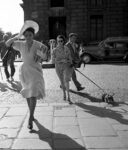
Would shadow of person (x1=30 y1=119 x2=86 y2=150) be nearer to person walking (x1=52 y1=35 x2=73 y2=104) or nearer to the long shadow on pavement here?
person walking (x1=52 y1=35 x2=73 y2=104)

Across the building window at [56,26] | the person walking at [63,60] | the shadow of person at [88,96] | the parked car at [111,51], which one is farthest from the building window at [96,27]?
the person walking at [63,60]

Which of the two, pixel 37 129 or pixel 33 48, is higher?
pixel 33 48

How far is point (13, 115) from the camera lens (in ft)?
21.5

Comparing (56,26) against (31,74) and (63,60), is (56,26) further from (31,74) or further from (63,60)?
(31,74)

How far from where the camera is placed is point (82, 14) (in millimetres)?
29000

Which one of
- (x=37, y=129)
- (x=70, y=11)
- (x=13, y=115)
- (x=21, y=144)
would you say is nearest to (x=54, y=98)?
(x=13, y=115)

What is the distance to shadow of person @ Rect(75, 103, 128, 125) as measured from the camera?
6176 mm

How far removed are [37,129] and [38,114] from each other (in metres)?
1.05

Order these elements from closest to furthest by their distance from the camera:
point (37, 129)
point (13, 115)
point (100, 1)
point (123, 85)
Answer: point (37, 129)
point (13, 115)
point (123, 85)
point (100, 1)

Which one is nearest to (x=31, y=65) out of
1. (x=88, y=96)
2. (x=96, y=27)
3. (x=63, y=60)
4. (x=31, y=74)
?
(x=31, y=74)

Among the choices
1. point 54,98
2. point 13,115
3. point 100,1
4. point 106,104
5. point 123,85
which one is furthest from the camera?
point 100,1

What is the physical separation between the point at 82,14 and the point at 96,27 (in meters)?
1.78

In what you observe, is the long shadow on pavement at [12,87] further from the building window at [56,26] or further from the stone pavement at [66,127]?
the building window at [56,26]

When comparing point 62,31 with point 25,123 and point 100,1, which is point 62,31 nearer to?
point 100,1
